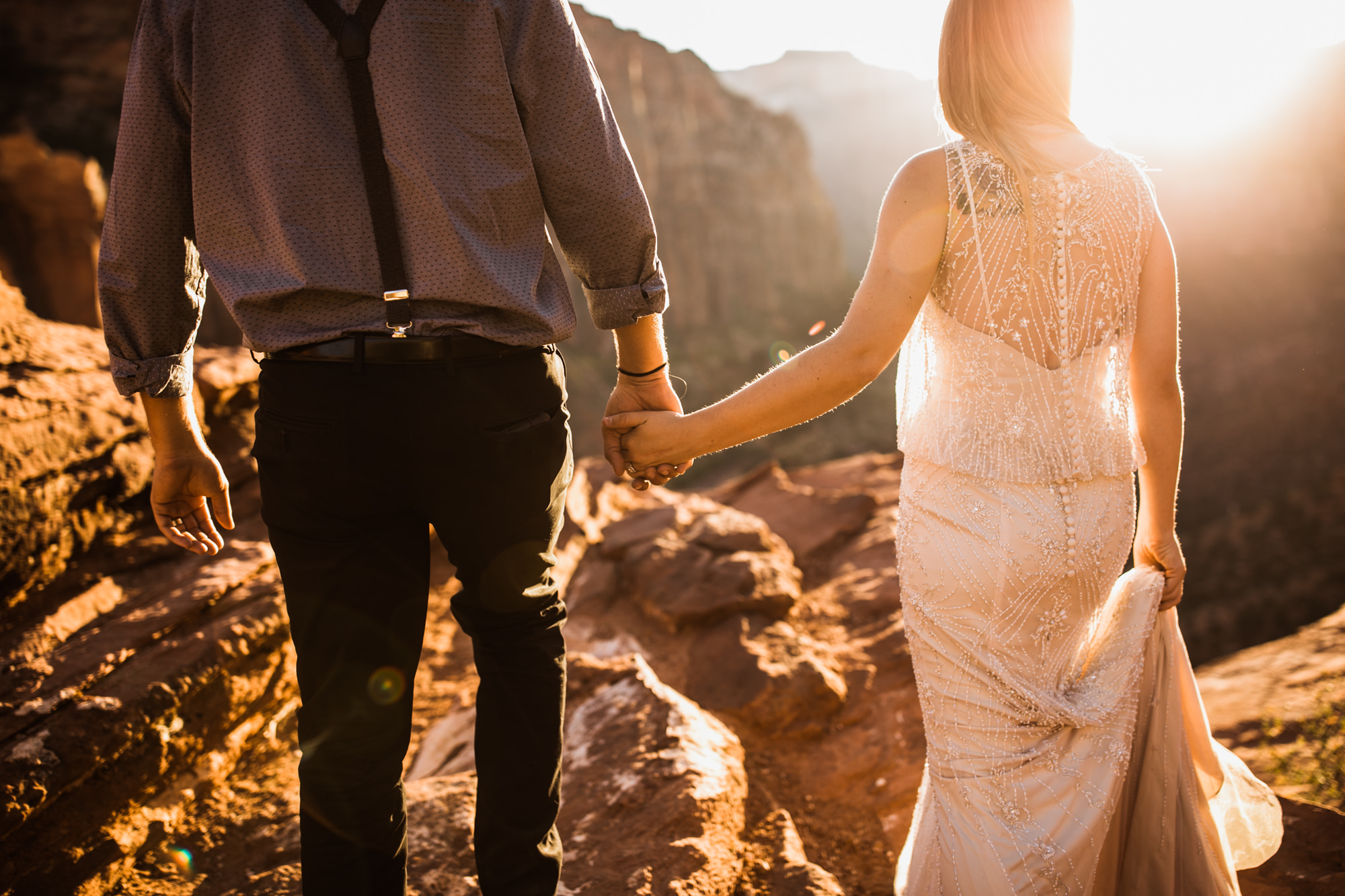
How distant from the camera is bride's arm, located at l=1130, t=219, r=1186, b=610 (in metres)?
1.46

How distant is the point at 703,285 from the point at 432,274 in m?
39.9

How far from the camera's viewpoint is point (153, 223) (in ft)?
4.34

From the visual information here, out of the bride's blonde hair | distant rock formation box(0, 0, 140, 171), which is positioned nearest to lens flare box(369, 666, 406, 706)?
the bride's blonde hair

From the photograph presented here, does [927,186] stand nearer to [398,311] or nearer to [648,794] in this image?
[398,311]

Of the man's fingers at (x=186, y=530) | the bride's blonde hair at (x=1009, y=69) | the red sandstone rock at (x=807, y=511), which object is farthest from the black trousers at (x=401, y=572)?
the red sandstone rock at (x=807, y=511)

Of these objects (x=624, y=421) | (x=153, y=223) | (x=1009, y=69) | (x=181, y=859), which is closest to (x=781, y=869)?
(x=624, y=421)

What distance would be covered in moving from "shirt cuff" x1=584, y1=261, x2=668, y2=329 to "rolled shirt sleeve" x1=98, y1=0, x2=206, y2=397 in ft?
2.33

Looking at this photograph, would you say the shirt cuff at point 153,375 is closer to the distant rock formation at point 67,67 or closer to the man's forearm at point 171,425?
the man's forearm at point 171,425

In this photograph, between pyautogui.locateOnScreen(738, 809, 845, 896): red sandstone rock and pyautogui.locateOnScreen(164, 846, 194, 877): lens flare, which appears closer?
pyautogui.locateOnScreen(738, 809, 845, 896): red sandstone rock

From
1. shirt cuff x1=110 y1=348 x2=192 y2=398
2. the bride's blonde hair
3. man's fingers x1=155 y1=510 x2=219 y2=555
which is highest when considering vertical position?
the bride's blonde hair

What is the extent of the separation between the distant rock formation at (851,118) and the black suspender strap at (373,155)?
68978 mm

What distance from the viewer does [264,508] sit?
1.32m

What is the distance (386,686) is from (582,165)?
0.95 metres

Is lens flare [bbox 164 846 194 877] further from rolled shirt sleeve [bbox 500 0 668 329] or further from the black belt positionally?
rolled shirt sleeve [bbox 500 0 668 329]
